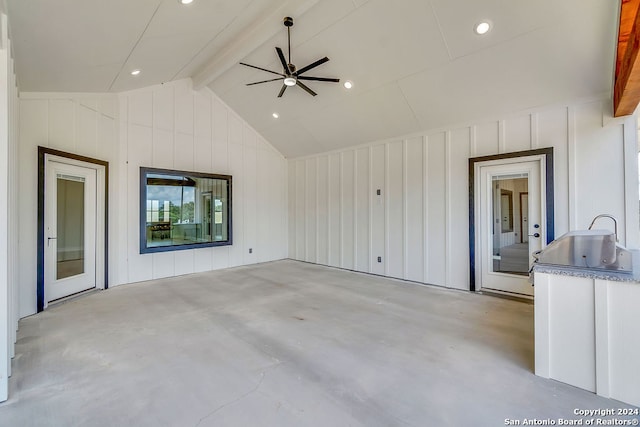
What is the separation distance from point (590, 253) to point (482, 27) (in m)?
2.71

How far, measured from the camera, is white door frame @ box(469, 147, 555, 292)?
420 cm

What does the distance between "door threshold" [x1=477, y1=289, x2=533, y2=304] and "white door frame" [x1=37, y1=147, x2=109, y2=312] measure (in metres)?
6.33

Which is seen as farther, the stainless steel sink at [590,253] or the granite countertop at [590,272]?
the stainless steel sink at [590,253]

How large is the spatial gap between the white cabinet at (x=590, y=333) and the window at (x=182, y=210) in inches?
232

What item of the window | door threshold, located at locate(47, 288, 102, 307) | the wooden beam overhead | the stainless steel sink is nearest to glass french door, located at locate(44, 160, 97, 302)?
door threshold, located at locate(47, 288, 102, 307)

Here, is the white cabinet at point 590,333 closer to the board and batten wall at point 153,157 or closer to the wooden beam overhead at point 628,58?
the wooden beam overhead at point 628,58

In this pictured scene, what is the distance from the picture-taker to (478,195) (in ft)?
16.1

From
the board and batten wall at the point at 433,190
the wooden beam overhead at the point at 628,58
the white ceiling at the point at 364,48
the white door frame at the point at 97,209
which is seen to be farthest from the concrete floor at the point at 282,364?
the white ceiling at the point at 364,48

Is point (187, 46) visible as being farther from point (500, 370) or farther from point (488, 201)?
point (500, 370)

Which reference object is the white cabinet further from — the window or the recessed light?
the window

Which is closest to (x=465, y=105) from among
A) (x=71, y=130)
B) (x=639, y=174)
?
(x=639, y=174)

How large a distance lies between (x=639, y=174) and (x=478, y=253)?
2.12 m

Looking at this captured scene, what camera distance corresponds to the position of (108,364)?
2.67 meters

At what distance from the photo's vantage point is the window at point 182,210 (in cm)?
571
